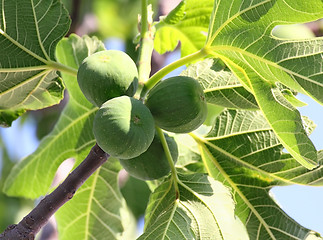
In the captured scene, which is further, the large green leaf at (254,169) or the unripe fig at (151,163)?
the large green leaf at (254,169)

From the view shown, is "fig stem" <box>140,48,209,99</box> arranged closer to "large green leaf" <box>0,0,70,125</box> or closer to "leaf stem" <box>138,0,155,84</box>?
"leaf stem" <box>138,0,155,84</box>

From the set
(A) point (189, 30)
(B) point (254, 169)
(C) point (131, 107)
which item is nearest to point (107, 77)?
(C) point (131, 107)

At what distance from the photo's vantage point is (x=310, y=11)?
1.34 m

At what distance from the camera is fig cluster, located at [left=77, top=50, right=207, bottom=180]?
129 cm

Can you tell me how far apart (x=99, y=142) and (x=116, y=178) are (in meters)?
0.67

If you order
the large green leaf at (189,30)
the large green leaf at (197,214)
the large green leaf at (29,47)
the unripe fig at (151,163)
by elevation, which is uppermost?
the large green leaf at (189,30)

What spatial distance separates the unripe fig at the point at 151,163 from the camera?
149cm

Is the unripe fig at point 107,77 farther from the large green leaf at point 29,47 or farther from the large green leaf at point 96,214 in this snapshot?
the large green leaf at point 96,214

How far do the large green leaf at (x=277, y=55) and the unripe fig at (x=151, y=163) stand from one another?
304 mm

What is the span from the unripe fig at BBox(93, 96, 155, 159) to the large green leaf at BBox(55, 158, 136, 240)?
672 millimetres

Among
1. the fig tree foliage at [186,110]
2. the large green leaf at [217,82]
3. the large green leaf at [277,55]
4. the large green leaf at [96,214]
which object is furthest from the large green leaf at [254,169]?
the large green leaf at [96,214]

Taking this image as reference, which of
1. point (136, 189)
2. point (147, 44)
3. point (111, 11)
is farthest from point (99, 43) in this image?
point (111, 11)

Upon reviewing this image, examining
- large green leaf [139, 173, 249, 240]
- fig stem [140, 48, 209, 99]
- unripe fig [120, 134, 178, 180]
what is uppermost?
fig stem [140, 48, 209, 99]

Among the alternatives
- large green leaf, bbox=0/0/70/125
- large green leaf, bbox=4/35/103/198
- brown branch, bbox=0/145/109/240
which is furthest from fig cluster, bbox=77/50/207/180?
large green leaf, bbox=4/35/103/198
